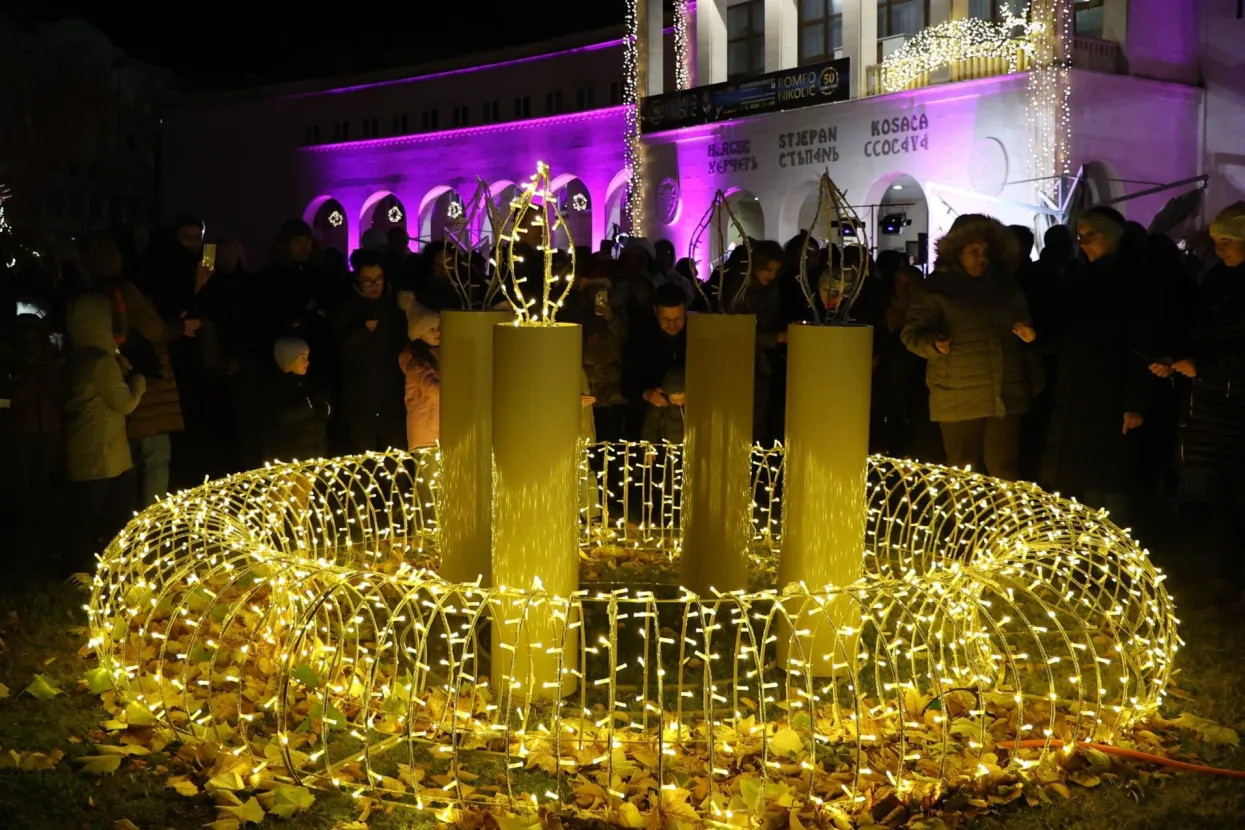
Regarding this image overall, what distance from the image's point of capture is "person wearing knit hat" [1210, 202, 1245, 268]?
638 centimetres

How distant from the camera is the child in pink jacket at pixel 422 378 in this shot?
797 centimetres

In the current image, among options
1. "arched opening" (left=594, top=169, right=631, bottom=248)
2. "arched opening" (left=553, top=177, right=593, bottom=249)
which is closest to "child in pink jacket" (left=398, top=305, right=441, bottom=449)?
"arched opening" (left=594, top=169, right=631, bottom=248)

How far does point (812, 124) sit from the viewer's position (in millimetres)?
20969

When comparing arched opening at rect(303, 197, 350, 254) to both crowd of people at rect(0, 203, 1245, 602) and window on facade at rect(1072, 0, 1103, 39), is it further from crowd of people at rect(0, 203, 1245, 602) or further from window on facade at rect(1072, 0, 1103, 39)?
crowd of people at rect(0, 203, 1245, 602)

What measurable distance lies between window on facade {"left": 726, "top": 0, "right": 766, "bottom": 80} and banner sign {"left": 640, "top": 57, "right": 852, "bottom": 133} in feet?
2.95

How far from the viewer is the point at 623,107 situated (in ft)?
89.6

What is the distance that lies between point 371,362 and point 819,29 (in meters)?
15.6

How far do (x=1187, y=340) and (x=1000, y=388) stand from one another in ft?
3.18

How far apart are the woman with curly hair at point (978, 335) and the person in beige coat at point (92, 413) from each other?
4.14 m

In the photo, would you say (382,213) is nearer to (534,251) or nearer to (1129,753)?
(534,251)

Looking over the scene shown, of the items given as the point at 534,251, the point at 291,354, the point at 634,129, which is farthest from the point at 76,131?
the point at 291,354

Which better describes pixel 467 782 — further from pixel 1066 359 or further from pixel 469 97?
pixel 469 97

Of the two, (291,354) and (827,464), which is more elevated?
(291,354)

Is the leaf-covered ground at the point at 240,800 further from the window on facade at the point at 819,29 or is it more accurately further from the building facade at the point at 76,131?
the building facade at the point at 76,131
